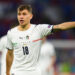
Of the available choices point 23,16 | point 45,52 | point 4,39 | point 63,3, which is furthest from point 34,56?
point 63,3

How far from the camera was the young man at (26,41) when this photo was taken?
20.4ft

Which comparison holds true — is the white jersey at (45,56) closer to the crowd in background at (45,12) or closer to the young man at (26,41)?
the young man at (26,41)

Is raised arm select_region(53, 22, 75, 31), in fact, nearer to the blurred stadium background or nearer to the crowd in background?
the blurred stadium background

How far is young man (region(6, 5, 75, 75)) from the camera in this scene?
20.4 feet

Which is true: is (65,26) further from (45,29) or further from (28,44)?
(28,44)

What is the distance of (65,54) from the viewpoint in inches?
542

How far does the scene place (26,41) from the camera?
6238 millimetres

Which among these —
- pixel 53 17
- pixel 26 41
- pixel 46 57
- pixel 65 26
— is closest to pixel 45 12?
pixel 53 17

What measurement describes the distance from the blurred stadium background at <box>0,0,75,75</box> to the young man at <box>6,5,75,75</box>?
771cm

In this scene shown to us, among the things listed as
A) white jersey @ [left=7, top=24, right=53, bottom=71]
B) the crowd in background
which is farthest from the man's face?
the crowd in background

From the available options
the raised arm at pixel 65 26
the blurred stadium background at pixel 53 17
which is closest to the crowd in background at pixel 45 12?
the blurred stadium background at pixel 53 17

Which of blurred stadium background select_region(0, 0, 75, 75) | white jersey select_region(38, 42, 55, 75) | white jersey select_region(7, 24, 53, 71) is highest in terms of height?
blurred stadium background select_region(0, 0, 75, 75)

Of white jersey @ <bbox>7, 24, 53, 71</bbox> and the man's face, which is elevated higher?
the man's face

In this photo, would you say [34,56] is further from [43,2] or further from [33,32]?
[43,2]
